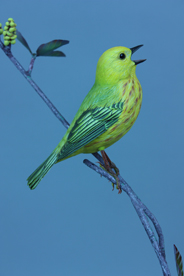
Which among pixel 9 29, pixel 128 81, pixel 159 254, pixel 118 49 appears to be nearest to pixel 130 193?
pixel 159 254

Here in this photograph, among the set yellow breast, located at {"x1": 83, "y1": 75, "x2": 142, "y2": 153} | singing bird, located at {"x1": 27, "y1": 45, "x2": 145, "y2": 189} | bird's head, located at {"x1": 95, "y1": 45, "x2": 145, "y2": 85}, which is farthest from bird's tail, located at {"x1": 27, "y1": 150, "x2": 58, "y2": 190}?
bird's head, located at {"x1": 95, "y1": 45, "x2": 145, "y2": 85}

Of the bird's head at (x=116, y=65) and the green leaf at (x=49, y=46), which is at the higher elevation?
the green leaf at (x=49, y=46)

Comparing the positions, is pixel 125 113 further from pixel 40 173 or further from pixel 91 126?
pixel 40 173

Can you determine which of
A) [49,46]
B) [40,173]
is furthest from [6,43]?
[40,173]

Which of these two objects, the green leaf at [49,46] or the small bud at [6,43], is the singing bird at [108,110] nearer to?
the green leaf at [49,46]

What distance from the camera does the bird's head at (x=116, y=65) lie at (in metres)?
1.52

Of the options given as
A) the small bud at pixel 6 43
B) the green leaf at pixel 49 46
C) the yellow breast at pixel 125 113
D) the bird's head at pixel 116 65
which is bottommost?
the yellow breast at pixel 125 113

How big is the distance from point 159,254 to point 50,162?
638 millimetres

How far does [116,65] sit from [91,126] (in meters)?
0.31

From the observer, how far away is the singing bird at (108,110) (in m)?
1.52

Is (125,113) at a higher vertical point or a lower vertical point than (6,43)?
lower

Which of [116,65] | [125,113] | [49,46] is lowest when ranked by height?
[125,113]

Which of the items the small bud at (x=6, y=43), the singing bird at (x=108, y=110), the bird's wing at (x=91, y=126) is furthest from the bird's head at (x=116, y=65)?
the small bud at (x=6, y=43)

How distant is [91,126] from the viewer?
1.53 meters
